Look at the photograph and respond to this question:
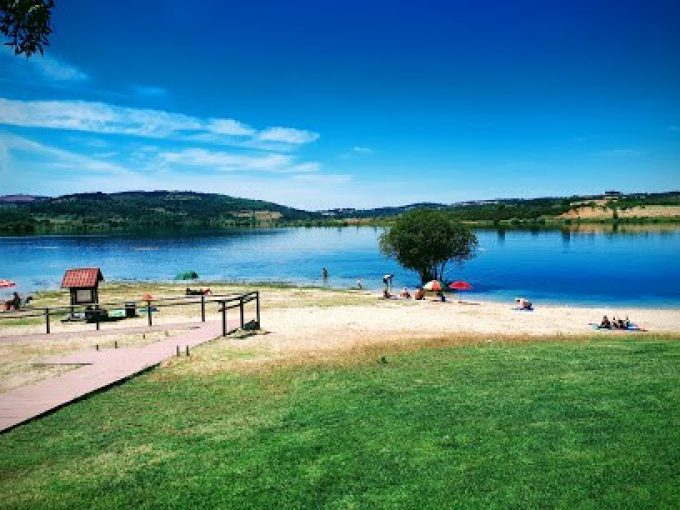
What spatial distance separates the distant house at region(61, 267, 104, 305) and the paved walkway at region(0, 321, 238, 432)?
15.3 m

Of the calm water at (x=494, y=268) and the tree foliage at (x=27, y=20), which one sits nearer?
the tree foliage at (x=27, y=20)

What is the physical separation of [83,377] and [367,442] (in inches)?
371

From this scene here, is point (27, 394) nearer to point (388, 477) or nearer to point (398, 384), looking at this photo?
point (398, 384)

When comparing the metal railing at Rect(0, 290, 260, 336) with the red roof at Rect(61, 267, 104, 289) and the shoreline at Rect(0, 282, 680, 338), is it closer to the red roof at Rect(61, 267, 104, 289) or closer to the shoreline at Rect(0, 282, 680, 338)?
the shoreline at Rect(0, 282, 680, 338)

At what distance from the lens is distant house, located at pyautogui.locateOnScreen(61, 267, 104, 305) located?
34188mm

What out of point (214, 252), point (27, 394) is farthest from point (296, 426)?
point (214, 252)

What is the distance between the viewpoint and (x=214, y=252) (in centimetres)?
12769

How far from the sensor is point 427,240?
55.3m

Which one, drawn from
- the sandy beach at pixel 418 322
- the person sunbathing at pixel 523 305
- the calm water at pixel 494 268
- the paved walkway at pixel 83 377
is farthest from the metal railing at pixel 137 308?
the calm water at pixel 494 268

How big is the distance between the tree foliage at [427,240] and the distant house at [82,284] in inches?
1209

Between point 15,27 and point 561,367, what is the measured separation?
569 inches

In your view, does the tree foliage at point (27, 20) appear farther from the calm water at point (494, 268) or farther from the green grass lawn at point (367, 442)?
the calm water at point (494, 268)

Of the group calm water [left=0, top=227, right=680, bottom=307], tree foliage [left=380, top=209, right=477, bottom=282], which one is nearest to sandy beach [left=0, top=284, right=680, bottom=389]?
tree foliage [left=380, top=209, right=477, bottom=282]

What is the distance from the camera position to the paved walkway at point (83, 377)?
482 inches
